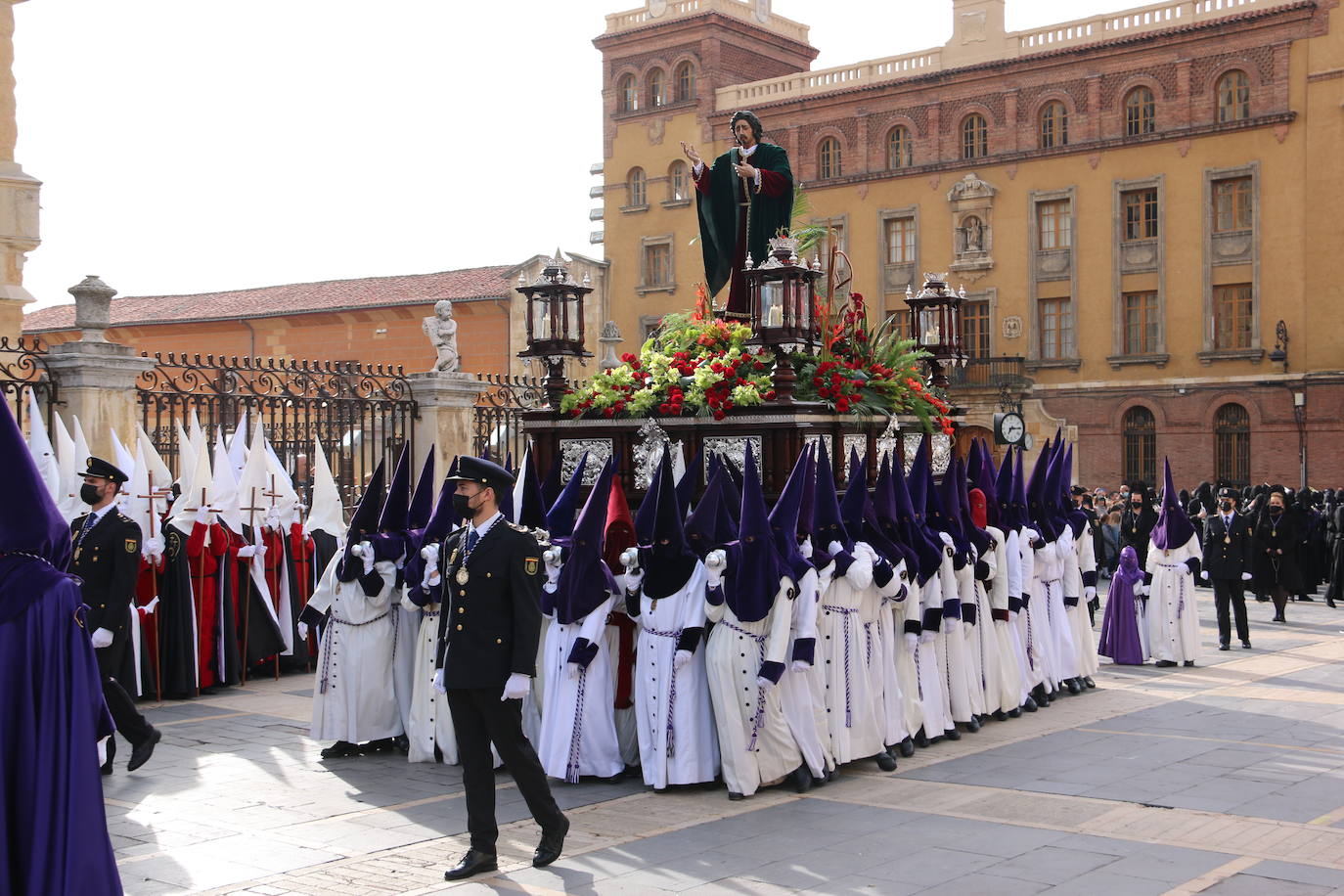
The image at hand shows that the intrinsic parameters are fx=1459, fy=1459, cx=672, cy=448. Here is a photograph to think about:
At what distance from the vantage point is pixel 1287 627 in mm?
17625

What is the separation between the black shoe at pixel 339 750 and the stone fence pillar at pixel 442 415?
700 cm

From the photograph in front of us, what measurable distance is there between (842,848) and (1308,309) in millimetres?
32090

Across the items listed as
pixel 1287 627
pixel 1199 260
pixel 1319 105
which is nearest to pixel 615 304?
pixel 1199 260

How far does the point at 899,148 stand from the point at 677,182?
288 inches

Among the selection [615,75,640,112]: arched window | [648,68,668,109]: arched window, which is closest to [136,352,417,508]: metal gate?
[648,68,668,109]: arched window

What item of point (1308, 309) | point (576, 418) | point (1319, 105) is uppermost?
point (1319, 105)

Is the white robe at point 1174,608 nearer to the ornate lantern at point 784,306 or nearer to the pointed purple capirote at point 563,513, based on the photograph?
the ornate lantern at point 784,306

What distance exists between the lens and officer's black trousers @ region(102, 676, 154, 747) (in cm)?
850

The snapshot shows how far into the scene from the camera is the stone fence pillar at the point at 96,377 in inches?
500

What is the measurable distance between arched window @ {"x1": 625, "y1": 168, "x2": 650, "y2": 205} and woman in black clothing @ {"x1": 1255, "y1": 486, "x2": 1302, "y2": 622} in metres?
28.9

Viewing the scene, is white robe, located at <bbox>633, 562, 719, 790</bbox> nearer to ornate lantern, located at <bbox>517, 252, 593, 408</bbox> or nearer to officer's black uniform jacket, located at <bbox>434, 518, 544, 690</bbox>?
officer's black uniform jacket, located at <bbox>434, 518, 544, 690</bbox>

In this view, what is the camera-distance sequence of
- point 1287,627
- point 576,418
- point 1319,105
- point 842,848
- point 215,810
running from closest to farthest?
point 842,848, point 215,810, point 576,418, point 1287,627, point 1319,105

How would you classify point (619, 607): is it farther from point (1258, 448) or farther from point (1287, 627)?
point (1258, 448)

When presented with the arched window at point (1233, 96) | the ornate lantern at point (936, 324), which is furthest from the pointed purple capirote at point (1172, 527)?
the arched window at point (1233, 96)
